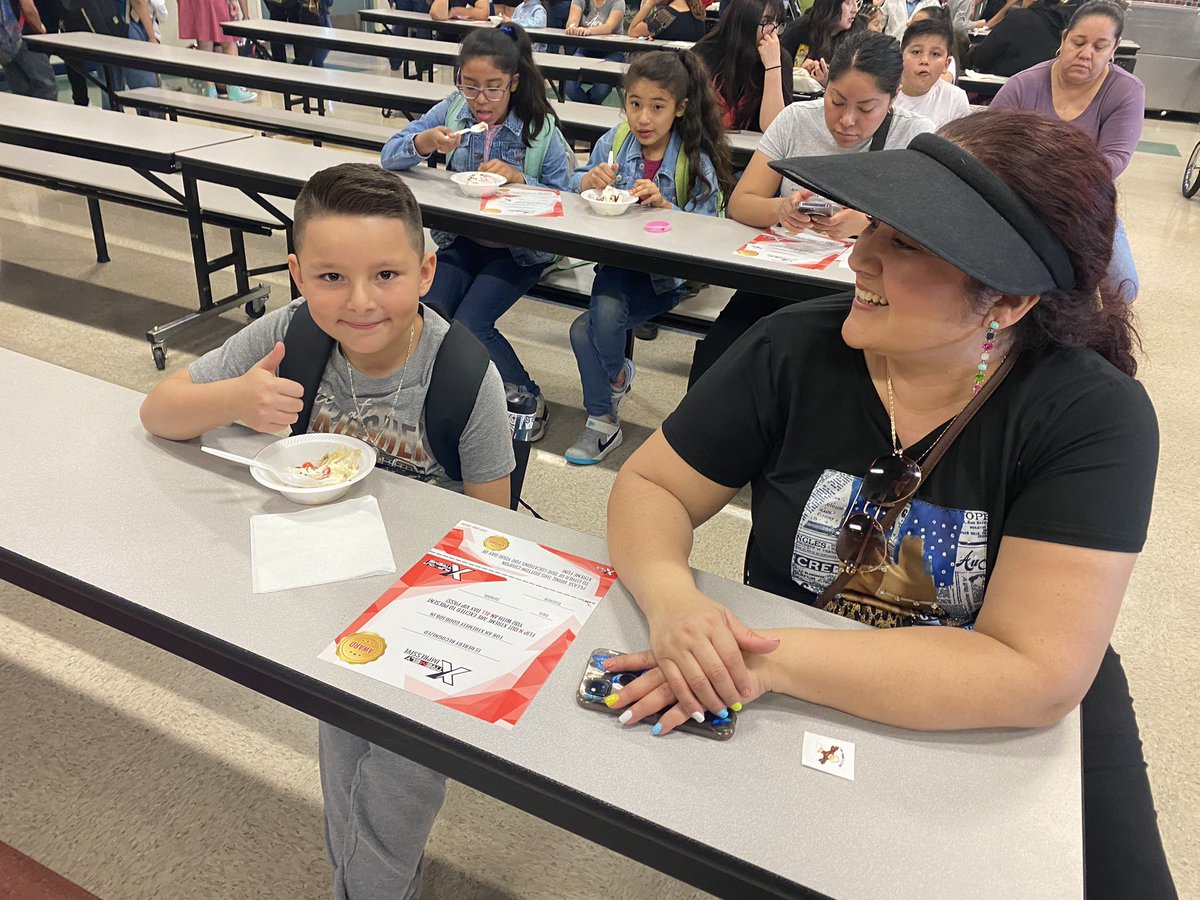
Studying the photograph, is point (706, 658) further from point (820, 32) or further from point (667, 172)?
point (820, 32)

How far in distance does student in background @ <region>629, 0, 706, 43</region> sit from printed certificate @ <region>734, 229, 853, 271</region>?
4.38m

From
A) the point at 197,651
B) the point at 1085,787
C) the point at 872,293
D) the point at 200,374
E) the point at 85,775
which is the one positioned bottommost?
the point at 85,775

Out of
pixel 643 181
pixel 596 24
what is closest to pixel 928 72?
pixel 643 181

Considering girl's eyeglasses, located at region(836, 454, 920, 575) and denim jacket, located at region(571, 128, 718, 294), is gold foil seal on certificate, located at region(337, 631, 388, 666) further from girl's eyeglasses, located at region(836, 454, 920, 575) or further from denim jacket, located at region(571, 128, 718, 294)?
denim jacket, located at region(571, 128, 718, 294)

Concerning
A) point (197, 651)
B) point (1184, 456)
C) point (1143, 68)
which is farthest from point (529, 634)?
point (1143, 68)

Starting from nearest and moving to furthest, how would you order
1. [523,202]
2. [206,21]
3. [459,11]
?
1. [523,202]
2. [206,21]
3. [459,11]

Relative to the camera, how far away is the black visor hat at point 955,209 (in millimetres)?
808

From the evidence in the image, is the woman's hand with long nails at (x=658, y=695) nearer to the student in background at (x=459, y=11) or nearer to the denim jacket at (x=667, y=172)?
the denim jacket at (x=667, y=172)

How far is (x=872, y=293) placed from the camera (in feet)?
3.21

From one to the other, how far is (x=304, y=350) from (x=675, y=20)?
5754mm

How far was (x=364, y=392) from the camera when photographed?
4.49 ft

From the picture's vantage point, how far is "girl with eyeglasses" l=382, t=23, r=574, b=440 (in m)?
2.69

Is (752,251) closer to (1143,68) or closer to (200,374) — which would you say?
(200,374)

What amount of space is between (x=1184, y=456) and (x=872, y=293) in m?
2.52
